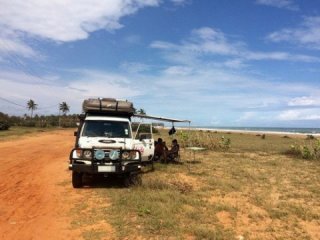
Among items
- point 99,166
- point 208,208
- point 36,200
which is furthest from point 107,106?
point 208,208

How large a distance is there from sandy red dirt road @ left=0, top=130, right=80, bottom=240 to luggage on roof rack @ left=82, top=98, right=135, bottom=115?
2487mm

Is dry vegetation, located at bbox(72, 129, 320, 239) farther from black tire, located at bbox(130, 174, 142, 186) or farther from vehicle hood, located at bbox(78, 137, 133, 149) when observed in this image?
vehicle hood, located at bbox(78, 137, 133, 149)

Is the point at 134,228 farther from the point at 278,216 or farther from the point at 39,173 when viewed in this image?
the point at 39,173

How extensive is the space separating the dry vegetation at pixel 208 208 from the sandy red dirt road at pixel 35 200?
0.46 meters

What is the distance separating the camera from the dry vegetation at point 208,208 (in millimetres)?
7363

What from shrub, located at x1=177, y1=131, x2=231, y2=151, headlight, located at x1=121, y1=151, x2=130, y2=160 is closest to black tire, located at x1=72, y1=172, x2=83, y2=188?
headlight, located at x1=121, y1=151, x2=130, y2=160

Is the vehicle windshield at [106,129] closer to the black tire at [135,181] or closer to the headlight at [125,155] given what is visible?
the headlight at [125,155]

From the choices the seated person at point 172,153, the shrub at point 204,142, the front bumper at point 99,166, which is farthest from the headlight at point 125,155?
the shrub at point 204,142

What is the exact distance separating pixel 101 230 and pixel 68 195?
10.9 ft

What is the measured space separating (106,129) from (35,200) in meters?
3.69

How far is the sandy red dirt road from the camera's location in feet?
23.2

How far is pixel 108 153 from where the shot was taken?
11.2m

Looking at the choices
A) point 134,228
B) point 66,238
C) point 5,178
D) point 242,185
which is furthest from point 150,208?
point 5,178

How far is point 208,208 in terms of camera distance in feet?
30.0
